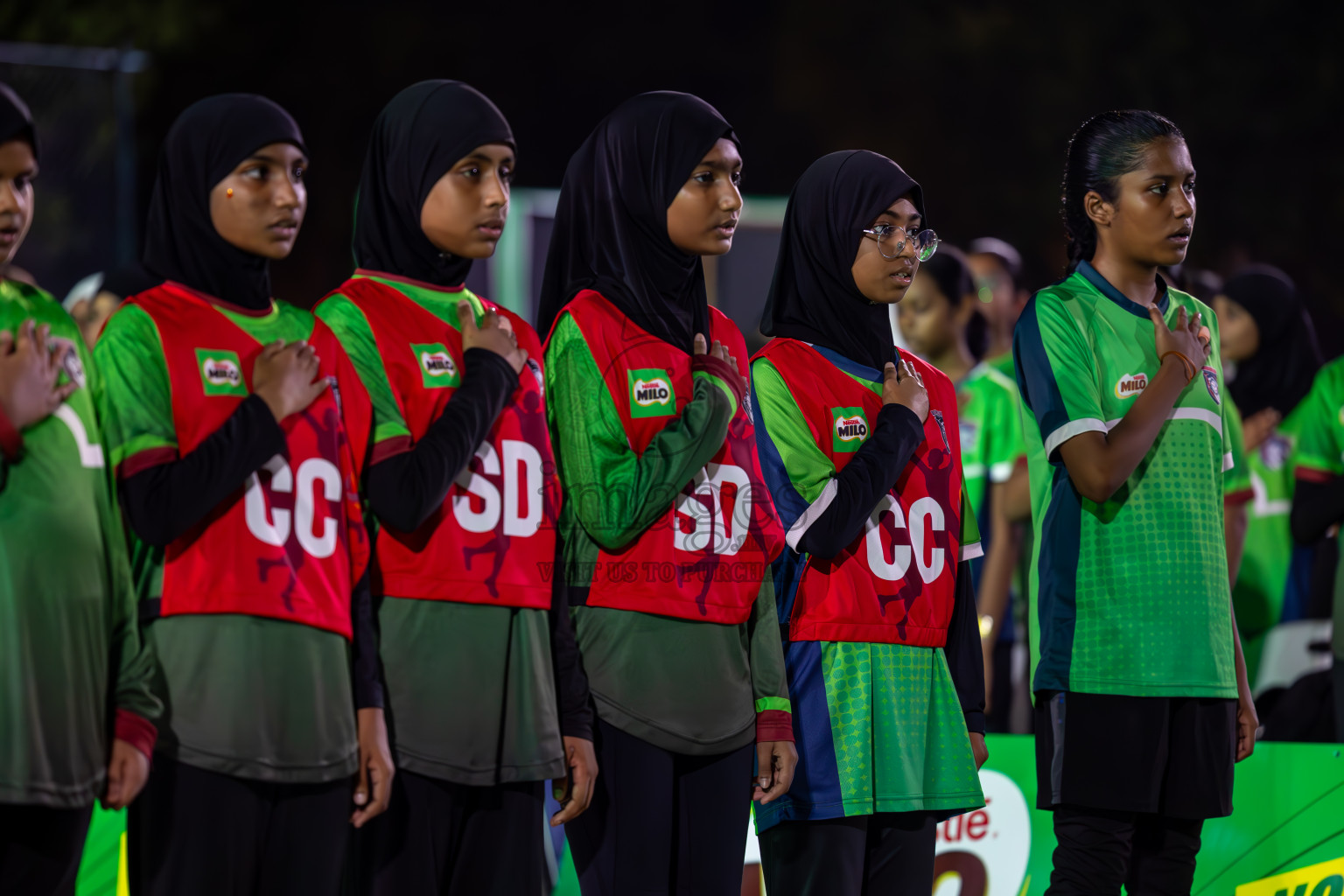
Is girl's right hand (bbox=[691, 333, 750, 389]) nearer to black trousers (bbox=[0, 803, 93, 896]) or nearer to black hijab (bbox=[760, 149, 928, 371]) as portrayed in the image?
black hijab (bbox=[760, 149, 928, 371])

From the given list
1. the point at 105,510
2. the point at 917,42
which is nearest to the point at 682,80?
the point at 917,42

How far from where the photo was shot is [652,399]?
3.07 meters

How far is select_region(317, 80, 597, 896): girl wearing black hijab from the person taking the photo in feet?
9.02

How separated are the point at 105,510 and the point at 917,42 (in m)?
12.1

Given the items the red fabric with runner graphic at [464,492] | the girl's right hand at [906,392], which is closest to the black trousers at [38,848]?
the red fabric with runner graphic at [464,492]

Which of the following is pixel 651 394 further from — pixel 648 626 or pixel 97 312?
pixel 97 312

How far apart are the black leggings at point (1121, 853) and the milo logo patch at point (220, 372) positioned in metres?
1.92

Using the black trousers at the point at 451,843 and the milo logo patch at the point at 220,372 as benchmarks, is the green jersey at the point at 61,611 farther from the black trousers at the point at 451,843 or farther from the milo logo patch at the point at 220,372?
the black trousers at the point at 451,843

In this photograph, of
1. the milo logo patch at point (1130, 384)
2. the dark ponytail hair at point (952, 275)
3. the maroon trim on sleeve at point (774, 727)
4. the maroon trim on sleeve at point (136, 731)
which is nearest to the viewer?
the maroon trim on sleeve at point (136, 731)

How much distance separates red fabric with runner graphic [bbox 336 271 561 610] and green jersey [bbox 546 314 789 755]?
8 cm

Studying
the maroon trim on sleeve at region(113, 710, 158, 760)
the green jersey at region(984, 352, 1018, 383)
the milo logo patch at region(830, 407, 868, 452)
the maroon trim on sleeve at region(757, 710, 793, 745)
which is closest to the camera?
the maroon trim on sleeve at region(113, 710, 158, 760)

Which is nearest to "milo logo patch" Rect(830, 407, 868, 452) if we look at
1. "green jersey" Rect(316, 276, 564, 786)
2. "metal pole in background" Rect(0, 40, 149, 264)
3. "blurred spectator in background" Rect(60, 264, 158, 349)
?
"green jersey" Rect(316, 276, 564, 786)

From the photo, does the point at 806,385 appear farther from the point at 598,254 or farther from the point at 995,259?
the point at 995,259

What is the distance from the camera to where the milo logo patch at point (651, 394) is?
305 cm
